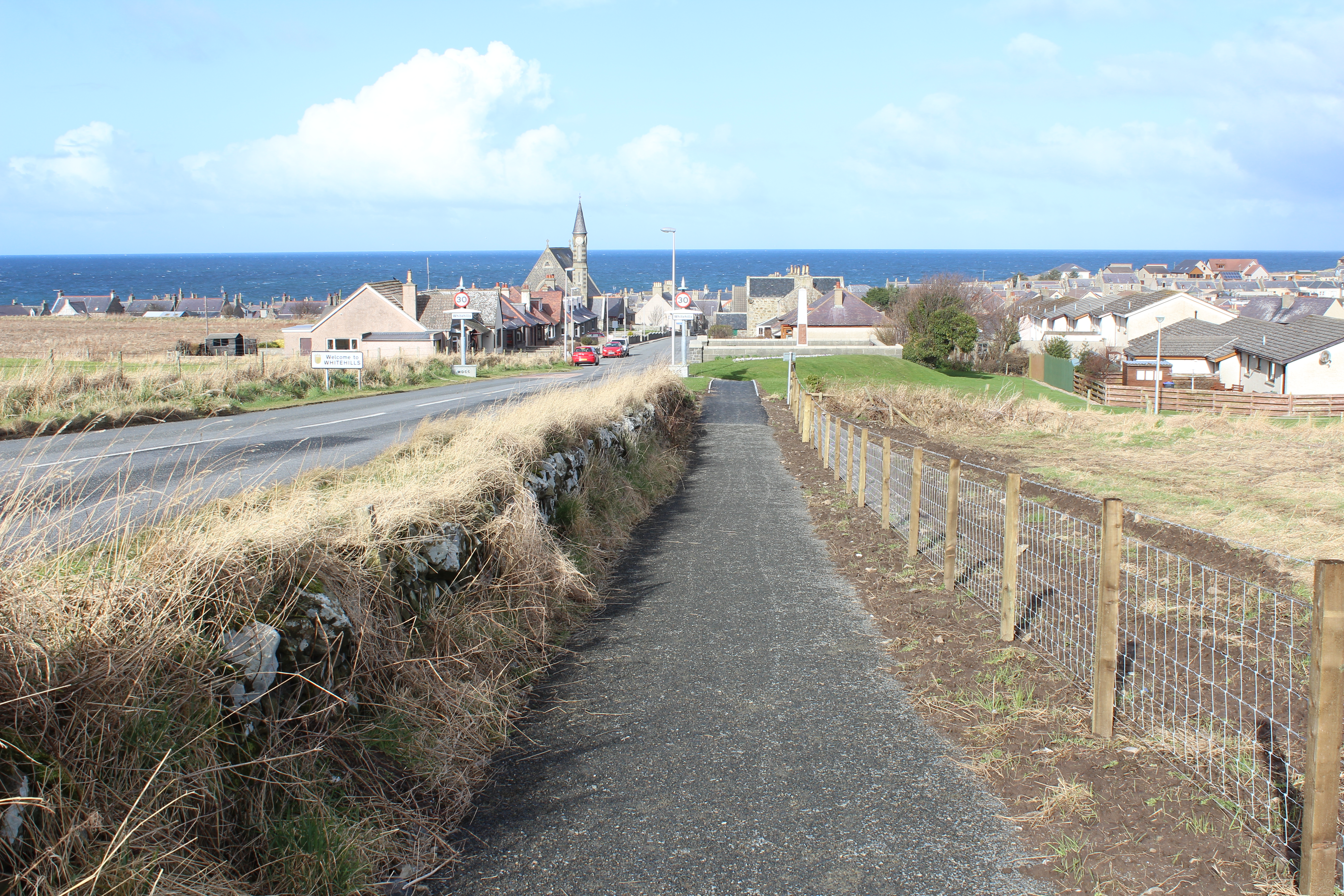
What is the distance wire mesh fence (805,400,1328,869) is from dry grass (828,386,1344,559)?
3495 mm

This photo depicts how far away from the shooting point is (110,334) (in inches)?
2987

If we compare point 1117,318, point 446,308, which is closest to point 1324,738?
point 446,308

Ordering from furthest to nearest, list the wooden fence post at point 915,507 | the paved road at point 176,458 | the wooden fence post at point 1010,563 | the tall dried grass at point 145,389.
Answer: the tall dried grass at point 145,389 < the wooden fence post at point 915,507 < the wooden fence post at point 1010,563 < the paved road at point 176,458

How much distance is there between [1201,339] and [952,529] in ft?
229

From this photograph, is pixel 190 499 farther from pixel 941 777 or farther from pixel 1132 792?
pixel 1132 792

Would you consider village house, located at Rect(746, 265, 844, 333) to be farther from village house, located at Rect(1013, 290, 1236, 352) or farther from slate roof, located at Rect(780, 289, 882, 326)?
slate roof, located at Rect(780, 289, 882, 326)

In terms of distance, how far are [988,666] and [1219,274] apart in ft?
671

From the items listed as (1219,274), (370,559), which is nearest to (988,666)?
(370,559)

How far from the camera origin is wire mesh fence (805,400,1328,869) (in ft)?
17.5

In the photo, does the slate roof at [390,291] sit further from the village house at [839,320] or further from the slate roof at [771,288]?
the slate roof at [771,288]

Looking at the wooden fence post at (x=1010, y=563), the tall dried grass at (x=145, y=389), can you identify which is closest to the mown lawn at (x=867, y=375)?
the tall dried grass at (x=145, y=389)

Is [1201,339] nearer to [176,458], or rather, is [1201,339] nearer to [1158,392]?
[1158,392]

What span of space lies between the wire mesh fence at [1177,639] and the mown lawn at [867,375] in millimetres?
30223

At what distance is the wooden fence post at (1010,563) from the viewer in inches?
299
